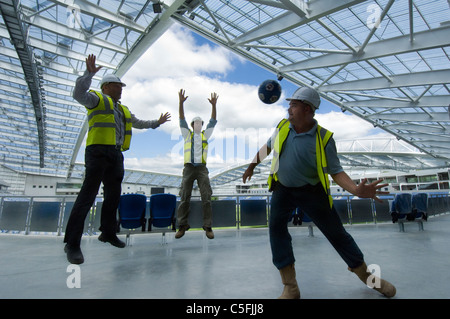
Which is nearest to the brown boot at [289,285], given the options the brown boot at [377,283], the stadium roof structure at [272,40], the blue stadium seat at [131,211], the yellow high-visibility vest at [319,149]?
the brown boot at [377,283]

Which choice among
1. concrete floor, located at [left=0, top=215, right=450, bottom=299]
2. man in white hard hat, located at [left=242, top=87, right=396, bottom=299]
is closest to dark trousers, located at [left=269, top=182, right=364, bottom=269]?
man in white hard hat, located at [left=242, top=87, right=396, bottom=299]

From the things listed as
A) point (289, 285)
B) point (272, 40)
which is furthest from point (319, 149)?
point (272, 40)

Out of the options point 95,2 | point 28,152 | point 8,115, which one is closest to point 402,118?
point 95,2

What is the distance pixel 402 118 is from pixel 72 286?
26.3m

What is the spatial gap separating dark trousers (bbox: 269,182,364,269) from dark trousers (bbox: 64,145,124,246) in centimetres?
174

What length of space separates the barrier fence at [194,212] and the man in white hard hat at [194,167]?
264cm

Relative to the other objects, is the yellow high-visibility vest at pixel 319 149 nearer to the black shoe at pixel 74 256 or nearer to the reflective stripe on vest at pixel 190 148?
the black shoe at pixel 74 256

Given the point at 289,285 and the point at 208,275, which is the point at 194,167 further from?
the point at 289,285

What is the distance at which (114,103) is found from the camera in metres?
2.89

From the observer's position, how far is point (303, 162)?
79.1 inches

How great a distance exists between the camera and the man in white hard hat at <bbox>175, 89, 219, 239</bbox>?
4.41m

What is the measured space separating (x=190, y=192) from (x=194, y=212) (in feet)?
10.9

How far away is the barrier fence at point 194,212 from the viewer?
692 cm

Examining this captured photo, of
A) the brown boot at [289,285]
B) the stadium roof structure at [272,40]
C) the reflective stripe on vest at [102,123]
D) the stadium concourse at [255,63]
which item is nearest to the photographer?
the brown boot at [289,285]
